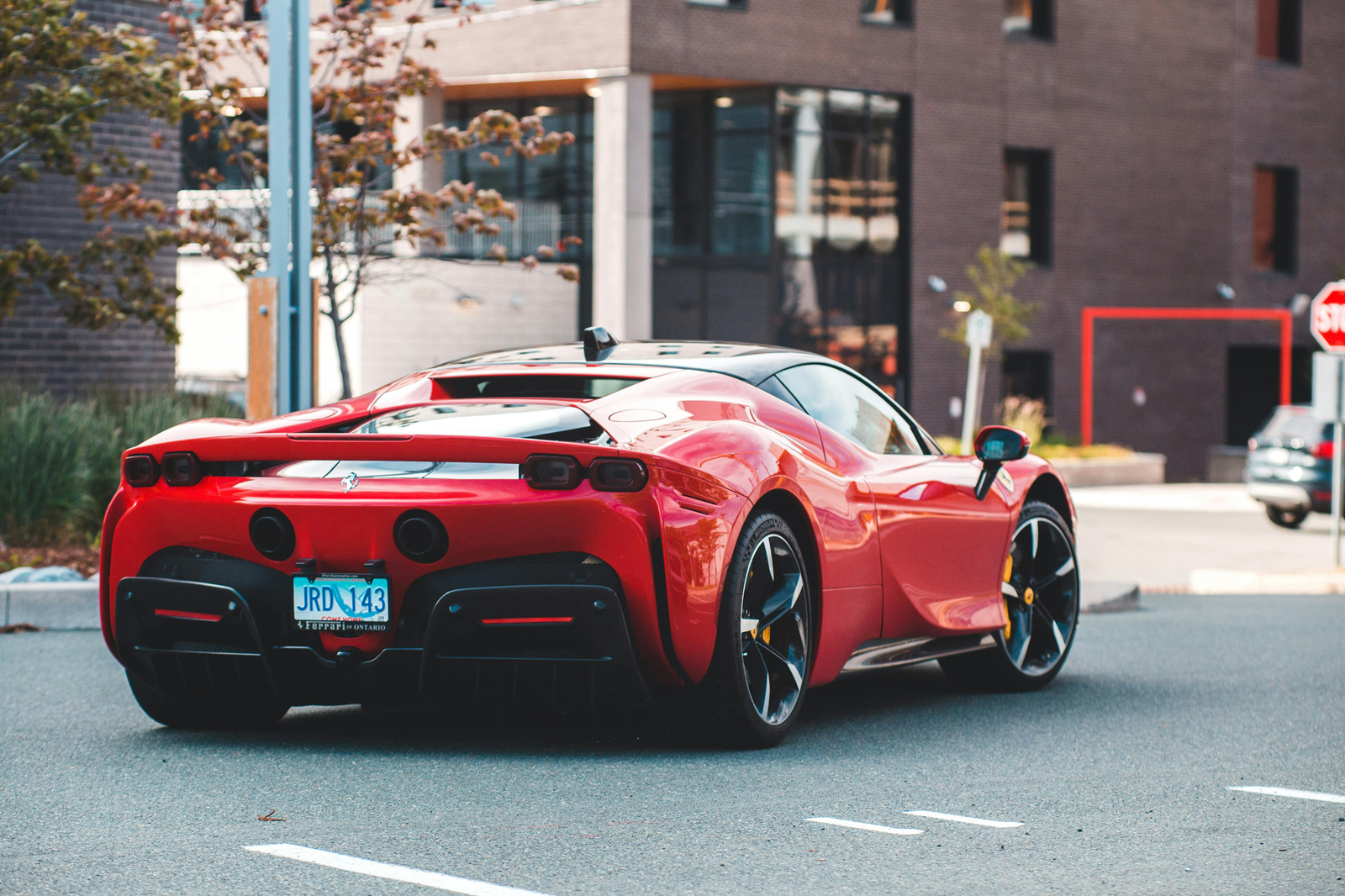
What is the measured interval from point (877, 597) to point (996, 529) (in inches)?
40.6

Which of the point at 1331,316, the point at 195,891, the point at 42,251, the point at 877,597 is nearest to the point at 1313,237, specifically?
the point at 1331,316

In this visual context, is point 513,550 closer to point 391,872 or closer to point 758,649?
point 758,649

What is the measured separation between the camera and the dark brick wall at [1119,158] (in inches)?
1428

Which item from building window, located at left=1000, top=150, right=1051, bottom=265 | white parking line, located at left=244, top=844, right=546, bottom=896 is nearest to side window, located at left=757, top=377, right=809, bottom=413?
white parking line, located at left=244, top=844, right=546, bottom=896

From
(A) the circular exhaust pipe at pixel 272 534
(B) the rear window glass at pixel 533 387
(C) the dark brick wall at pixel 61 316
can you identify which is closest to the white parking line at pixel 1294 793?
(B) the rear window glass at pixel 533 387

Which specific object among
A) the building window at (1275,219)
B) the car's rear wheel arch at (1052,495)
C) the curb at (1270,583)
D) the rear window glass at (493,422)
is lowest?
the curb at (1270,583)

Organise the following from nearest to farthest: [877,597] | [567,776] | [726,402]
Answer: [567,776] → [726,402] → [877,597]

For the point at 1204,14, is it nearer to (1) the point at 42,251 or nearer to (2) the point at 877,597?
(1) the point at 42,251

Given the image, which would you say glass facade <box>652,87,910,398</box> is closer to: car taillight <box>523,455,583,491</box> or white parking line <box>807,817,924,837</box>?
car taillight <box>523,455,583,491</box>

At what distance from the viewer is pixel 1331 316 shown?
16188 mm

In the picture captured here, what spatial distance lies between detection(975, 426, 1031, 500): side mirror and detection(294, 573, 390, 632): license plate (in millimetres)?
2694

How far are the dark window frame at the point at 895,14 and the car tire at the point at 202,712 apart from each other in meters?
30.9

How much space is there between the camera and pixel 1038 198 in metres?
38.5

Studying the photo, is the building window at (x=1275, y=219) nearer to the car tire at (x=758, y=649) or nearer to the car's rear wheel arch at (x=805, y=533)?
the car's rear wheel arch at (x=805, y=533)
